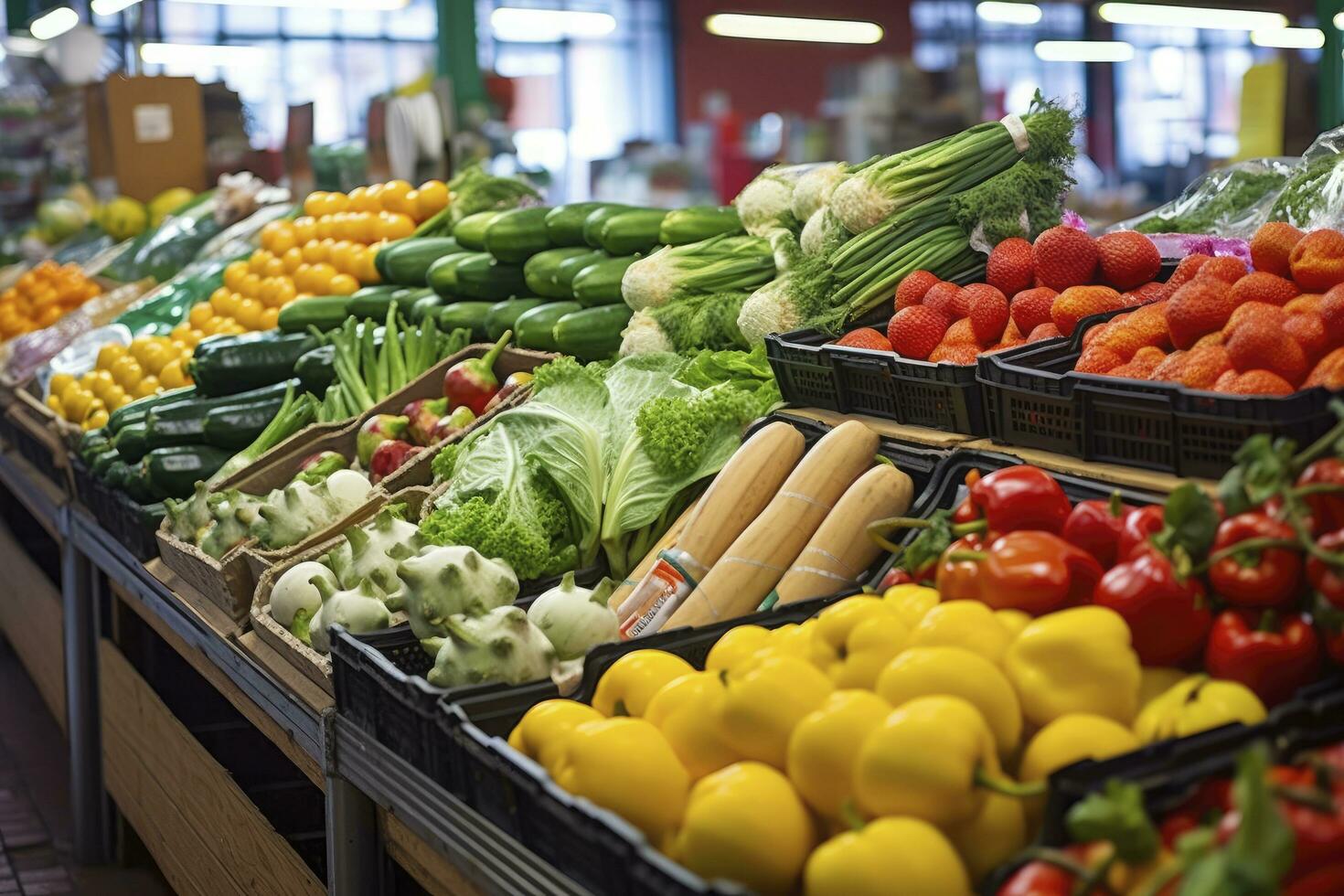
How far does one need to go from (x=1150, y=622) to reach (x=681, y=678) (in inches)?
20.6

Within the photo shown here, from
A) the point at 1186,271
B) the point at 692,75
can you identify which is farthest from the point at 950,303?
the point at 692,75

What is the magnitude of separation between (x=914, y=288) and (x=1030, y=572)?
4.11ft

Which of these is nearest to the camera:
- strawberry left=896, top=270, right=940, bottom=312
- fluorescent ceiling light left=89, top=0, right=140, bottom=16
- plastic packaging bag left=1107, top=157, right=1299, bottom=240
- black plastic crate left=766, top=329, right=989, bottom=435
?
black plastic crate left=766, top=329, right=989, bottom=435

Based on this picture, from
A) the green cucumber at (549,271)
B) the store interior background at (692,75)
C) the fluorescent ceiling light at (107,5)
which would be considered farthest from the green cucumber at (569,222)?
the fluorescent ceiling light at (107,5)

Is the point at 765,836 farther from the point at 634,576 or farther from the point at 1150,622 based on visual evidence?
the point at 634,576

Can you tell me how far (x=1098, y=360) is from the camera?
6.94 ft

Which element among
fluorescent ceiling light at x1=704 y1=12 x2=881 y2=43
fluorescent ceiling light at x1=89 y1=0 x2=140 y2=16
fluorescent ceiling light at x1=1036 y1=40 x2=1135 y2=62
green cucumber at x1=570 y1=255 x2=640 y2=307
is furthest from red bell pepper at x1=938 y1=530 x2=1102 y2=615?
fluorescent ceiling light at x1=1036 y1=40 x2=1135 y2=62

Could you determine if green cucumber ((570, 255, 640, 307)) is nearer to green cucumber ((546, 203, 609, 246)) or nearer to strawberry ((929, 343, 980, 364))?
green cucumber ((546, 203, 609, 246))

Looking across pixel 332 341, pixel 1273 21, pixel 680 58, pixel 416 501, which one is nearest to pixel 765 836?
Result: pixel 416 501

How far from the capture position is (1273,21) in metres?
19.3

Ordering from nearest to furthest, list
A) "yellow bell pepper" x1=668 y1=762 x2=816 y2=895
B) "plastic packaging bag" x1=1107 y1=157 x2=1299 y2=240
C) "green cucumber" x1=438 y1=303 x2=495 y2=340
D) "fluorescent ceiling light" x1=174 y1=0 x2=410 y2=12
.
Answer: "yellow bell pepper" x1=668 y1=762 x2=816 y2=895 < "plastic packaging bag" x1=1107 y1=157 x2=1299 y2=240 < "green cucumber" x1=438 y1=303 x2=495 y2=340 < "fluorescent ceiling light" x1=174 y1=0 x2=410 y2=12

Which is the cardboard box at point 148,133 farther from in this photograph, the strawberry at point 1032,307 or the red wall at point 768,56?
the red wall at point 768,56

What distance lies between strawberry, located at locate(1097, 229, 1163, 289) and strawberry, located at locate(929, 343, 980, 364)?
0.28 metres

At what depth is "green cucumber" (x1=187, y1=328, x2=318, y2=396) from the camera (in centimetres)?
424
